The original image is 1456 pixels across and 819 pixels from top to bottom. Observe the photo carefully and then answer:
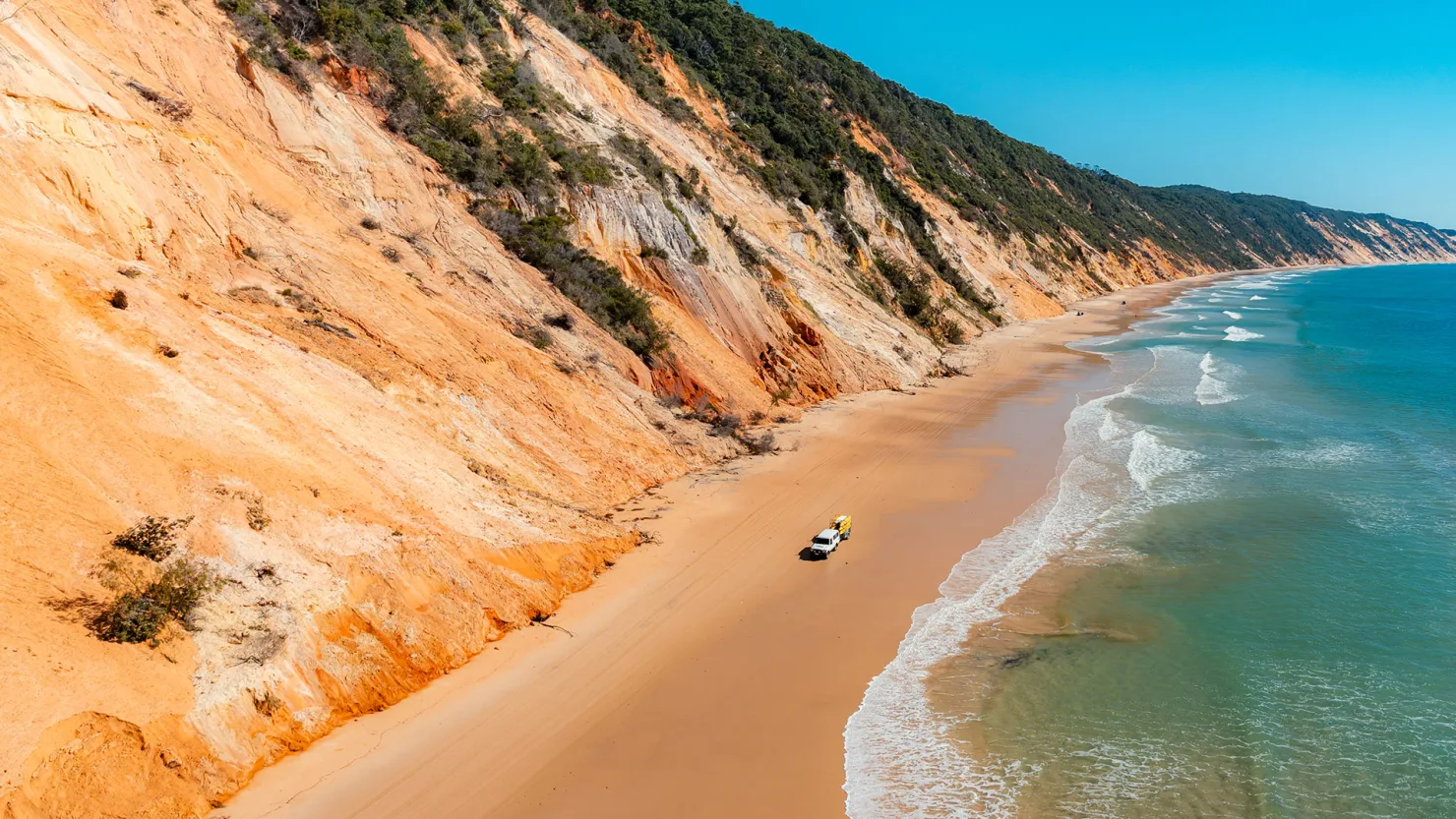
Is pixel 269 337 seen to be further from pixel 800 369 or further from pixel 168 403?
pixel 800 369

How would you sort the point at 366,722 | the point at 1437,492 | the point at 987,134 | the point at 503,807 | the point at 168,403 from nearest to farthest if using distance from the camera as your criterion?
the point at 503,807 → the point at 366,722 → the point at 168,403 → the point at 1437,492 → the point at 987,134

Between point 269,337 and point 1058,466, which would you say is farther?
point 1058,466

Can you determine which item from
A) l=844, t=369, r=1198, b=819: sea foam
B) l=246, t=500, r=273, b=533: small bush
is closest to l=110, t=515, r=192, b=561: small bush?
l=246, t=500, r=273, b=533: small bush

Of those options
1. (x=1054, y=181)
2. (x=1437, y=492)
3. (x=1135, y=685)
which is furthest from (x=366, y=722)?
(x=1054, y=181)

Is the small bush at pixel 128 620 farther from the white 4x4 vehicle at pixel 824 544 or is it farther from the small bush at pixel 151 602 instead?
the white 4x4 vehicle at pixel 824 544

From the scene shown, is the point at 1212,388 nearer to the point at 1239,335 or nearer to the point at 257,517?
the point at 1239,335

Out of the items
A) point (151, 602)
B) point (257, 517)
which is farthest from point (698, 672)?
point (151, 602)

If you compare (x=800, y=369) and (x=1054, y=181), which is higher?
(x=1054, y=181)
